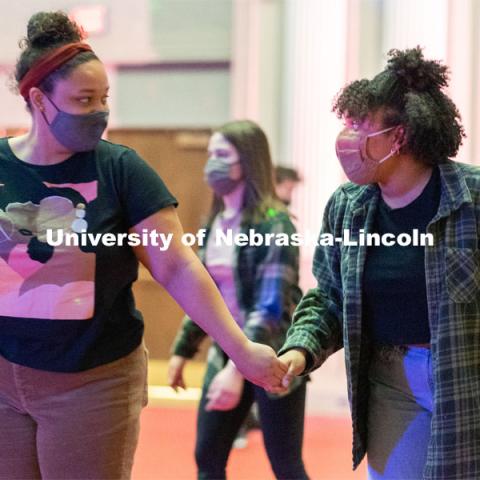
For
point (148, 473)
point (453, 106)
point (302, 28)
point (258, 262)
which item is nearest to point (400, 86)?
point (453, 106)

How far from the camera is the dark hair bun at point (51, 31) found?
1750mm

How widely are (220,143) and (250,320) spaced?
68 cm

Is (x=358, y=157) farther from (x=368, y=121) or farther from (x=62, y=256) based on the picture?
(x=62, y=256)

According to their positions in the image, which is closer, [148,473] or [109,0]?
[148,473]

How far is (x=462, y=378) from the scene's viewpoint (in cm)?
169

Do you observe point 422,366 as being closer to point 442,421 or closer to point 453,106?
A: point 442,421

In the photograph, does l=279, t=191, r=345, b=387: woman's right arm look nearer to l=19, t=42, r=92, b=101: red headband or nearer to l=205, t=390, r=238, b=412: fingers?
l=205, t=390, r=238, b=412: fingers

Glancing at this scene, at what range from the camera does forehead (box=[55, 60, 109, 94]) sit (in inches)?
68.7

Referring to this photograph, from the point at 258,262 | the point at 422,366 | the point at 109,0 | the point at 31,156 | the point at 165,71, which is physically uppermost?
the point at 109,0

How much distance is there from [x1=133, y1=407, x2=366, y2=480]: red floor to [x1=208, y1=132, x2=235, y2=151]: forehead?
1443 mm

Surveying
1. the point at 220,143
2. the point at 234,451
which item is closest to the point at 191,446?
the point at 234,451

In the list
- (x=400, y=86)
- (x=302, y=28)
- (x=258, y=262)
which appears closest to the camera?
(x=400, y=86)

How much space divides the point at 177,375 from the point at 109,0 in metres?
4.24

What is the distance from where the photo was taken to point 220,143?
286 centimetres
